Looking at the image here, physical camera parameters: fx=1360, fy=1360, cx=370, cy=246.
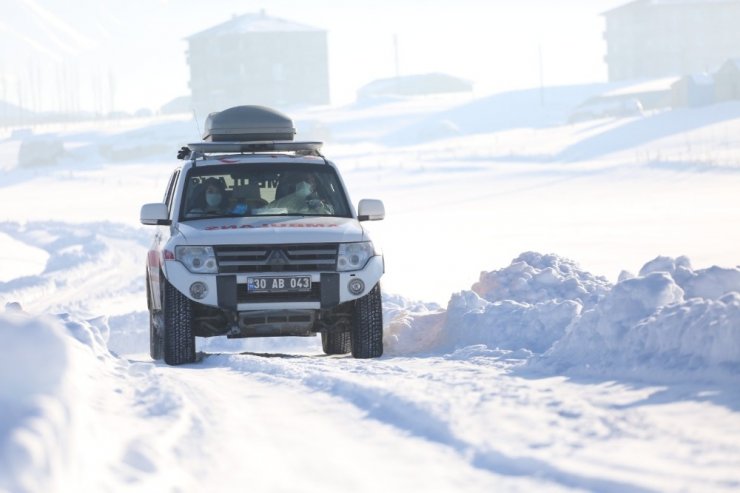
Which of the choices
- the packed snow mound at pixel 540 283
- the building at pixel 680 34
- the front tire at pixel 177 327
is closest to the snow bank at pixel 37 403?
the front tire at pixel 177 327

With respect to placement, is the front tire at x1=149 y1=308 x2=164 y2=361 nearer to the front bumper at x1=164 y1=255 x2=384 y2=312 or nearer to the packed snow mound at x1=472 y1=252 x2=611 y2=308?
the front bumper at x1=164 y1=255 x2=384 y2=312

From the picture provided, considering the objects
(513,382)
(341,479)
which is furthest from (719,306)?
(341,479)

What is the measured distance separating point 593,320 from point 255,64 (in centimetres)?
11515

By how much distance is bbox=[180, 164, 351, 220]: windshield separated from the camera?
11.3m

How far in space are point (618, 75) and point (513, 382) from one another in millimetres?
120524

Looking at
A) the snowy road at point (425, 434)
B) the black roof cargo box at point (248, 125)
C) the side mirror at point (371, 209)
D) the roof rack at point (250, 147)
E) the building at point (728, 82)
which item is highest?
the building at point (728, 82)

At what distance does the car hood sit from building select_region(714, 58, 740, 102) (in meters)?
78.0

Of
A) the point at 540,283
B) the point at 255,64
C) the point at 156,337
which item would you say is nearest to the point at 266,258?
the point at 156,337

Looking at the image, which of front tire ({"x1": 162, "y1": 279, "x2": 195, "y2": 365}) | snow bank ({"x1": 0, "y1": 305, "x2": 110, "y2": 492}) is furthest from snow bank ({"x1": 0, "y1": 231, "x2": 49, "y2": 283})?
snow bank ({"x1": 0, "y1": 305, "x2": 110, "y2": 492})

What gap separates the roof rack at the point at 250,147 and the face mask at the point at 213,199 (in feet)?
2.82

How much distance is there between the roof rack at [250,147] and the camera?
40.1 ft

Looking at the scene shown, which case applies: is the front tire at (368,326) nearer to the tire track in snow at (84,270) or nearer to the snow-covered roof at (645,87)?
the tire track in snow at (84,270)

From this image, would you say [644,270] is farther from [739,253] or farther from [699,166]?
[699,166]

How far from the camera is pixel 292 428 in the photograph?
6.74 meters
